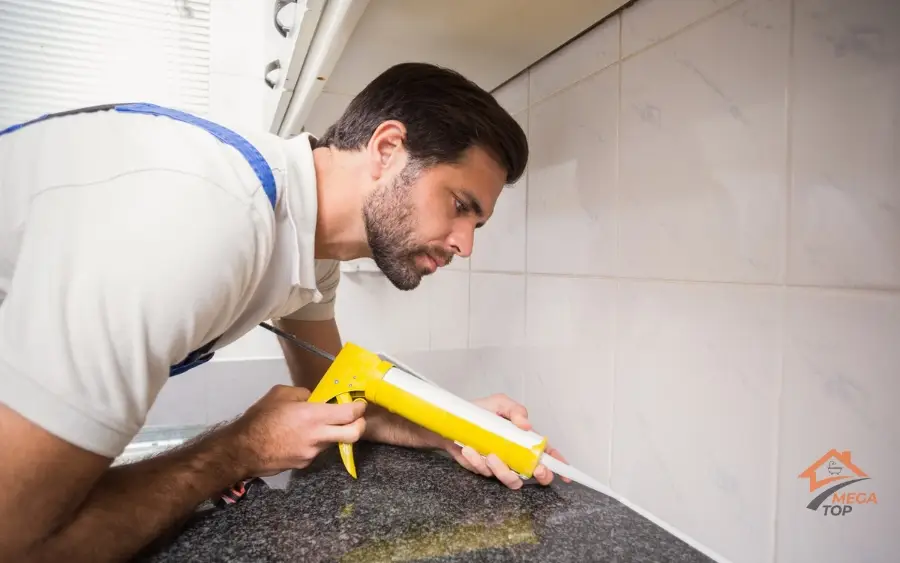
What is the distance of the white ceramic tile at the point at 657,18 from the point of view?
1.90ft

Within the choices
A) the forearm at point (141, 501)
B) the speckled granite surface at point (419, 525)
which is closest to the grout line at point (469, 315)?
the speckled granite surface at point (419, 525)

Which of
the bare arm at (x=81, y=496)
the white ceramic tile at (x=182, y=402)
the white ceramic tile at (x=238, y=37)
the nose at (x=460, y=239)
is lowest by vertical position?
the white ceramic tile at (x=182, y=402)

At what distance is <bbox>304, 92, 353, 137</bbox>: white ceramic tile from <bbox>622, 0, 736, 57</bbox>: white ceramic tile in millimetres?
531

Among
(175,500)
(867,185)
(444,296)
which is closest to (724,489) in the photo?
(867,185)

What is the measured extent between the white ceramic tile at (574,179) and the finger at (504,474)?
0.32 metres

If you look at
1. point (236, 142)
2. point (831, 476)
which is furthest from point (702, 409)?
point (236, 142)

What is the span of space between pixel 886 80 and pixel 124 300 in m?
0.63

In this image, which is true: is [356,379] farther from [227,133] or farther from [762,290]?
[762,290]

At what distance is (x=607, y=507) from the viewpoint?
594 millimetres

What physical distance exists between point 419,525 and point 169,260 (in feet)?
1.14

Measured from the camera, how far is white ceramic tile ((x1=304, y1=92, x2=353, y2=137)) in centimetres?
100

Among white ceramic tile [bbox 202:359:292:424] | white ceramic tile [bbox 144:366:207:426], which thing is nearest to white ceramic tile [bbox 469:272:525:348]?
white ceramic tile [bbox 202:359:292:424]

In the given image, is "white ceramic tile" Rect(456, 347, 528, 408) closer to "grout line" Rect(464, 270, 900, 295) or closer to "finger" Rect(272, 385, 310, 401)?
"grout line" Rect(464, 270, 900, 295)

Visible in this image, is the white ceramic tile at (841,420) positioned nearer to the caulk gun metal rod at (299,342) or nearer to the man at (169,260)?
the man at (169,260)
